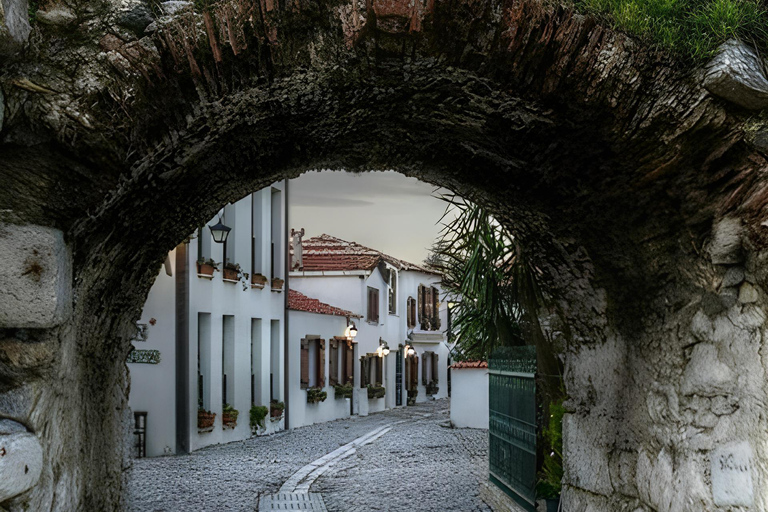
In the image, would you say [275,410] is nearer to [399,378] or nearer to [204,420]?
[204,420]

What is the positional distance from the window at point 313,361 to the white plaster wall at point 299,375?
0.20 m

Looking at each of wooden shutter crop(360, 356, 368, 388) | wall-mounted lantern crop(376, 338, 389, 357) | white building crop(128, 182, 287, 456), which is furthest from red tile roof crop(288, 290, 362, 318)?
wall-mounted lantern crop(376, 338, 389, 357)

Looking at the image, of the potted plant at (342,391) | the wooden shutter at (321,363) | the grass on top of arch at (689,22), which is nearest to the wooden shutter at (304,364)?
the wooden shutter at (321,363)

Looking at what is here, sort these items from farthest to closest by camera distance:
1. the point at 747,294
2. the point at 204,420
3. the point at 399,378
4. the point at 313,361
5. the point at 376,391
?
the point at 399,378, the point at 376,391, the point at 313,361, the point at 204,420, the point at 747,294

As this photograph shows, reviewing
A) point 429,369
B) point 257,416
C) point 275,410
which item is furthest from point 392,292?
point 257,416

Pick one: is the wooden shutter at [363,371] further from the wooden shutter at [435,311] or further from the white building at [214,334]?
the wooden shutter at [435,311]

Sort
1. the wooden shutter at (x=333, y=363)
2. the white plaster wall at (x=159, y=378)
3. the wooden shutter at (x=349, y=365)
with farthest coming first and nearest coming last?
the wooden shutter at (x=349, y=365) < the wooden shutter at (x=333, y=363) < the white plaster wall at (x=159, y=378)

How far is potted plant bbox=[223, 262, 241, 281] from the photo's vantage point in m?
14.2

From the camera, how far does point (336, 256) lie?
81.9 feet

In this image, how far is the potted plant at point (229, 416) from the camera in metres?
13.8

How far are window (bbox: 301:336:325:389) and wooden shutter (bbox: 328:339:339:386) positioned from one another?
101cm

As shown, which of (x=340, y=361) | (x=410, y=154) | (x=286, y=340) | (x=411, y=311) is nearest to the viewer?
(x=410, y=154)

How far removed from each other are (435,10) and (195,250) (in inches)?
419

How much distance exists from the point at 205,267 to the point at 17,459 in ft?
35.1
